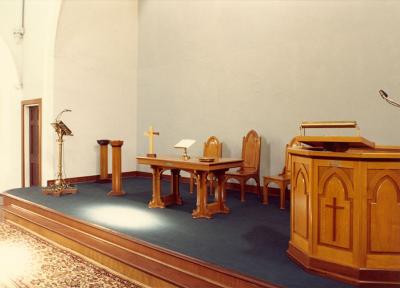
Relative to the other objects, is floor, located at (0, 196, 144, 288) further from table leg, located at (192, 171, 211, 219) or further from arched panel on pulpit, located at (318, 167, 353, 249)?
arched panel on pulpit, located at (318, 167, 353, 249)

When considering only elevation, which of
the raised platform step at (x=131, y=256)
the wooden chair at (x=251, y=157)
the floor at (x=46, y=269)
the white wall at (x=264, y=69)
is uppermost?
the white wall at (x=264, y=69)

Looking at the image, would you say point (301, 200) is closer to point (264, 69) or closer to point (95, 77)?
point (264, 69)

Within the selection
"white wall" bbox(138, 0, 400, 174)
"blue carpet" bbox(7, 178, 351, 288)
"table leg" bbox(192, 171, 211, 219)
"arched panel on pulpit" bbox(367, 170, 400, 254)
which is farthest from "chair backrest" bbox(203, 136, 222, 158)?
"arched panel on pulpit" bbox(367, 170, 400, 254)

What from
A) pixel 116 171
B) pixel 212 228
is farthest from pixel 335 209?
pixel 116 171

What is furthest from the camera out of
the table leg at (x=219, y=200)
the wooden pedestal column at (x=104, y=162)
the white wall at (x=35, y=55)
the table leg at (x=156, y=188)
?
the wooden pedestal column at (x=104, y=162)

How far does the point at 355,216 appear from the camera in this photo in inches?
96.7

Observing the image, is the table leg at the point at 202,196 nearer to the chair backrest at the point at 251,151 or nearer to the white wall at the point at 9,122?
the chair backrest at the point at 251,151

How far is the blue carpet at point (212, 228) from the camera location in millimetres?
2760

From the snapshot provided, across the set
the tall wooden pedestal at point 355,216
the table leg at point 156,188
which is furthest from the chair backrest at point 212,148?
the tall wooden pedestal at point 355,216

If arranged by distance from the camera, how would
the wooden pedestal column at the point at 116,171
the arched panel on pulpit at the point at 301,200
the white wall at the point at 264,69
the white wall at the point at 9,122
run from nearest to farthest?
the arched panel on pulpit at the point at 301,200 → the white wall at the point at 264,69 → the wooden pedestal column at the point at 116,171 → the white wall at the point at 9,122

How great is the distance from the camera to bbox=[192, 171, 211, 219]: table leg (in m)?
4.34

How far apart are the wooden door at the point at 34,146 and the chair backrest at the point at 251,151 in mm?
4522

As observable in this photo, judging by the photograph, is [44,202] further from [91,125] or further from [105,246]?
[91,125]

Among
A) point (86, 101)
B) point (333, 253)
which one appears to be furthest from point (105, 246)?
point (86, 101)
